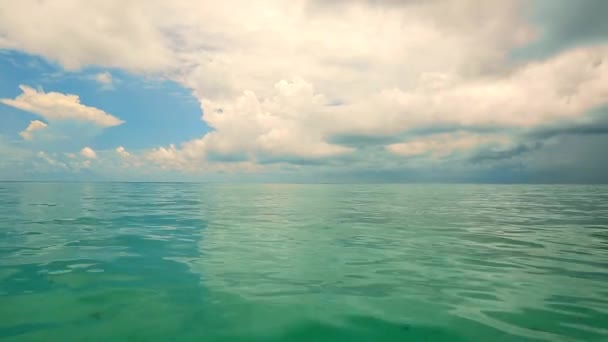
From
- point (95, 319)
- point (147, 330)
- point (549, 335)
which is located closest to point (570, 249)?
point (549, 335)

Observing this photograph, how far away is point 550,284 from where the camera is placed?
32.7 feet

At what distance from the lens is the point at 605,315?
762 cm

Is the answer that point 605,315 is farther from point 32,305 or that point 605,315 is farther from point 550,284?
point 32,305

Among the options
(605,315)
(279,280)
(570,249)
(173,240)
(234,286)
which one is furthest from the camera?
(173,240)

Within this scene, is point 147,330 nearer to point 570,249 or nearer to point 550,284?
point 550,284

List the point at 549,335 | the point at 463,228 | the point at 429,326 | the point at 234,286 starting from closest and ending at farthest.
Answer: the point at 549,335 < the point at 429,326 < the point at 234,286 < the point at 463,228

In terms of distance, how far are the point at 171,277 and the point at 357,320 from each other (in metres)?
5.93

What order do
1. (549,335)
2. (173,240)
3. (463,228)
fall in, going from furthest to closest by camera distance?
(463,228) < (173,240) < (549,335)

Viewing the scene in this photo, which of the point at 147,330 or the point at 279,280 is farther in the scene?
the point at 279,280

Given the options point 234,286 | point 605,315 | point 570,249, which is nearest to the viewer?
point 605,315

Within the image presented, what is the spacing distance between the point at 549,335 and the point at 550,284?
13.3 ft

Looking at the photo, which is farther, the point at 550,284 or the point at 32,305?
the point at 550,284

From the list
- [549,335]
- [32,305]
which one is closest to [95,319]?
[32,305]

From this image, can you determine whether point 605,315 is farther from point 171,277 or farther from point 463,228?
point 463,228
